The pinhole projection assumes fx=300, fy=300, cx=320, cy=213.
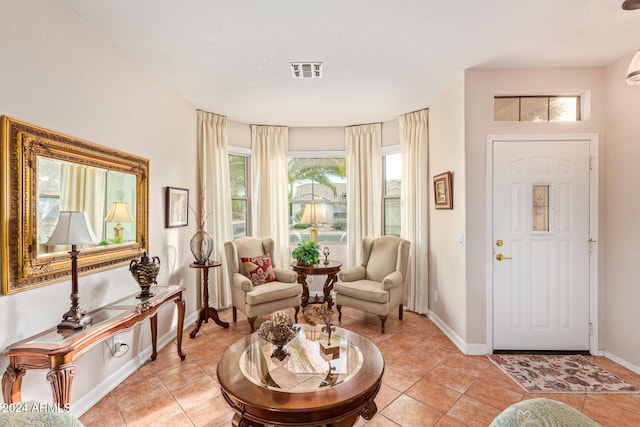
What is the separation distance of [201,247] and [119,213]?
1179 mm

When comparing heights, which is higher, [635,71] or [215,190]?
[635,71]

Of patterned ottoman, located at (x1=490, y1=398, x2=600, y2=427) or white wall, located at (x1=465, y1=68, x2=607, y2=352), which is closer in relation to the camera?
patterned ottoman, located at (x1=490, y1=398, x2=600, y2=427)

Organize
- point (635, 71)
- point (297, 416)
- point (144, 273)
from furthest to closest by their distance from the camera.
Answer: point (144, 273)
point (635, 71)
point (297, 416)

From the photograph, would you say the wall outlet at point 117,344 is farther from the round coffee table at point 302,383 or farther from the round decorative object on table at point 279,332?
the round decorative object on table at point 279,332

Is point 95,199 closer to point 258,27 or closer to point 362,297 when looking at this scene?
point 258,27

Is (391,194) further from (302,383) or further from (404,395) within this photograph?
(302,383)

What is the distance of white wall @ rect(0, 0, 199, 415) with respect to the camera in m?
1.65


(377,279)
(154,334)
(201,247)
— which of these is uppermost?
(201,247)

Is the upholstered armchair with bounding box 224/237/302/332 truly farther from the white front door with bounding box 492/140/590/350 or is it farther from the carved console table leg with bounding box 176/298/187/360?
the white front door with bounding box 492/140/590/350

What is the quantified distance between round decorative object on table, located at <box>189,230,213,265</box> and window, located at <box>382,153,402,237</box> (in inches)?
101

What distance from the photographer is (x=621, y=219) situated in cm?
268

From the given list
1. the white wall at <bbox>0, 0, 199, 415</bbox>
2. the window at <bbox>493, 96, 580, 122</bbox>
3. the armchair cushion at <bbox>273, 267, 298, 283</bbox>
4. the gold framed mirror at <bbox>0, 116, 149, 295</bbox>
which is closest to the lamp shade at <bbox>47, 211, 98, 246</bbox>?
the gold framed mirror at <bbox>0, 116, 149, 295</bbox>

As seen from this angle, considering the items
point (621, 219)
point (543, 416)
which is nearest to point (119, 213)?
point (543, 416)

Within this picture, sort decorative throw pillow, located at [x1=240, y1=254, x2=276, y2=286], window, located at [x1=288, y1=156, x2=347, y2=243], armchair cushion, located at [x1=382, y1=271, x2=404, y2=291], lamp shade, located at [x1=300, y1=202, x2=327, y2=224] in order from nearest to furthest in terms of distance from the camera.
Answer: armchair cushion, located at [x1=382, y1=271, x2=404, y2=291] < decorative throw pillow, located at [x1=240, y1=254, x2=276, y2=286] < lamp shade, located at [x1=300, y1=202, x2=327, y2=224] < window, located at [x1=288, y1=156, x2=347, y2=243]
